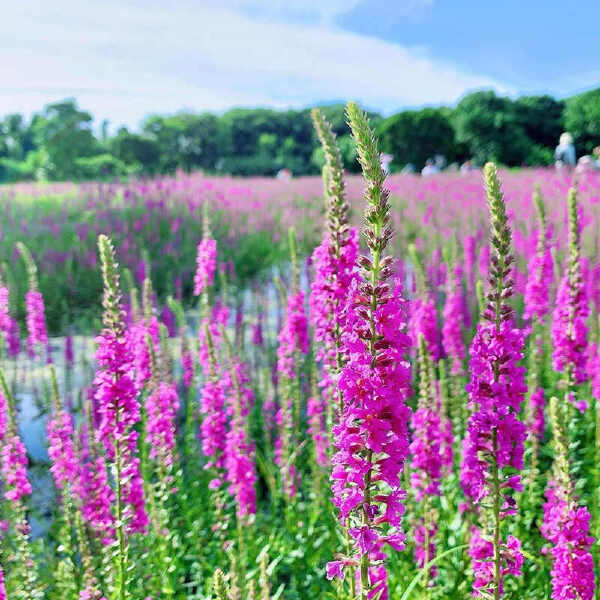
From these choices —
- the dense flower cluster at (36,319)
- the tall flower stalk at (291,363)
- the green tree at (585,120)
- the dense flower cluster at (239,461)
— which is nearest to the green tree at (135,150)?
the green tree at (585,120)

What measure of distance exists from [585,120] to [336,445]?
5253cm

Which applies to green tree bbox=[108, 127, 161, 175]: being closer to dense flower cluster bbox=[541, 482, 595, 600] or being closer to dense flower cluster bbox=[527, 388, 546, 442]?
dense flower cluster bbox=[527, 388, 546, 442]

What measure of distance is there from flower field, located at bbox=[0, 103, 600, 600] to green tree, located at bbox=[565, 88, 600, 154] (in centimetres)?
4465

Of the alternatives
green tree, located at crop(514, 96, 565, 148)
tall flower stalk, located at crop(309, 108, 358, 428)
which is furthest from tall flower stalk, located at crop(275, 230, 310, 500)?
green tree, located at crop(514, 96, 565, 148)

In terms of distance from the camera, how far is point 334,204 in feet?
7.72

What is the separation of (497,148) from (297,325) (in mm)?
47819

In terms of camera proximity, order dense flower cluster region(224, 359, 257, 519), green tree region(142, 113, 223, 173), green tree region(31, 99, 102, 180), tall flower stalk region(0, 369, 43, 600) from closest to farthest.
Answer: tall flower stalk region(0, 369, 43, 600)
dense flower cluster region(224, 359, 257, 519)
green tree region(31, 99, 102, 180)
green tree region(142, 113, 223, 173)

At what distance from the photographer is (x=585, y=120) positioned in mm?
48281

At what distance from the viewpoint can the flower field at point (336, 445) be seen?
1.67 meters

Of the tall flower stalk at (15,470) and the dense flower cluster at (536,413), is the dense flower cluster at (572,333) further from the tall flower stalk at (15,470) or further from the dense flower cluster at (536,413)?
the tall flower stalk at (15,470)

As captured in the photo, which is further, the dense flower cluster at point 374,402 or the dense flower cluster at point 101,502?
the dense flower cluster at point 101,502

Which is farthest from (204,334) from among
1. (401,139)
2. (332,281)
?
(401,139)

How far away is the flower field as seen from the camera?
1.67 metres

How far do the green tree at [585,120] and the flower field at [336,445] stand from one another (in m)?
44.7
